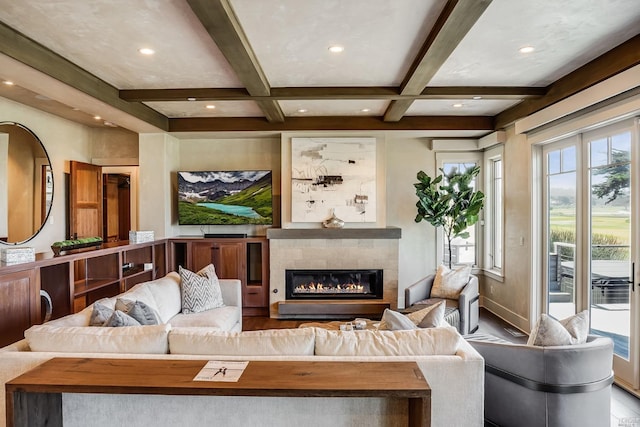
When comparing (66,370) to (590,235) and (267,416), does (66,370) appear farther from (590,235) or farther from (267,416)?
(590,235)

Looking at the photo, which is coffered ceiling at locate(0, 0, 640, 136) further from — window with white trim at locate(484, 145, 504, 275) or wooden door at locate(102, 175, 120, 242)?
wooden door at locate(102, 175, 120, 242)

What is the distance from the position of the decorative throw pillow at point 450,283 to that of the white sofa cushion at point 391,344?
2498mm

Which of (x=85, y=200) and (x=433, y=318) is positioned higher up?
(x=85, y=200)

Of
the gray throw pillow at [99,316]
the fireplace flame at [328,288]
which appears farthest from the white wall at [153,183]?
the gray throw pillow at [99,316]

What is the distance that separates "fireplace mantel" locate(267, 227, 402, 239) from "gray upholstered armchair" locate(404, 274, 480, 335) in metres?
0.90

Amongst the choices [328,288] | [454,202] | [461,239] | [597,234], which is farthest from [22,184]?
[597,234]

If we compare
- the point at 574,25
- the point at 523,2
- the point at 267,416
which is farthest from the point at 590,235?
the point at 267,416

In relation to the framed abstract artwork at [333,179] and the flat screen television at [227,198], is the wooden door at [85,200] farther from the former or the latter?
the framed abstract artwork at [333,179]

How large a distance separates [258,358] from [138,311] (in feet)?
3.80

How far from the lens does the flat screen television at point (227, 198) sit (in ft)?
18.2

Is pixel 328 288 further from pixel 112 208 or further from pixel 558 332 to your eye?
pixel 112 208

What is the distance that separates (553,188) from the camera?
421cm

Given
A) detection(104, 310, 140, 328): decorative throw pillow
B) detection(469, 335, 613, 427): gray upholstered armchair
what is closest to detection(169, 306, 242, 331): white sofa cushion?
detection(104, 310, 140, 328): decorative throw pillow

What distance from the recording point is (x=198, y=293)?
3855 mm
